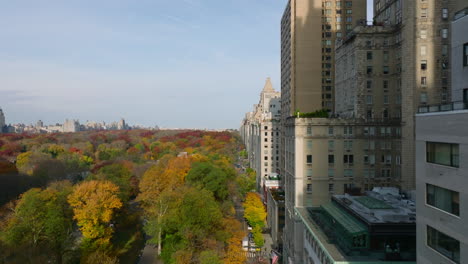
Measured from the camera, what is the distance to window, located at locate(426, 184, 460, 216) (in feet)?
49.5

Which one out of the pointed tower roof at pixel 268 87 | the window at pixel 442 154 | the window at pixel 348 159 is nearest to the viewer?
the window at pixel 442 154

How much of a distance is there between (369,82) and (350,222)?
23964 millimetres

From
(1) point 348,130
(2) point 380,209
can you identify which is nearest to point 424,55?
(1) point 348,130

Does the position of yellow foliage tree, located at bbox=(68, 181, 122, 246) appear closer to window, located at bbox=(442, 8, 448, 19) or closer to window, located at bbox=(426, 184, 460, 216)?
window, located at bbox=(426, 184, 460, 216)

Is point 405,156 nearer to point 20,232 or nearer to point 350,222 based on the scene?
point 350,222

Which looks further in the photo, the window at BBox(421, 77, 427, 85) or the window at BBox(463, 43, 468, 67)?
the window at BBox(421, 77, 427, 85)

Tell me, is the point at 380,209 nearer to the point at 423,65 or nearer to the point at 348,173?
the point at 348,173

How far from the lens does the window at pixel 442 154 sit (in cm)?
1529

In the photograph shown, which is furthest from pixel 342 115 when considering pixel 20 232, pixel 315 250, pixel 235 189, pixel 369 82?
pixel 20 232

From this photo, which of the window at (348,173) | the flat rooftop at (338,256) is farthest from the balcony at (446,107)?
the window at (348,173)

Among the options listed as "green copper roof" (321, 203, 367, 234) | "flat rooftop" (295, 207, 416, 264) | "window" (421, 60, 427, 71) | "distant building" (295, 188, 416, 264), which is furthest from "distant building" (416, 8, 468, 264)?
"window" (421, 60, 427, 71)

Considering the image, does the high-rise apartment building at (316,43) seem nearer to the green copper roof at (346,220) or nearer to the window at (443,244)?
the green copper roof at (346,220)

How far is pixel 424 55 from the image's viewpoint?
129ft

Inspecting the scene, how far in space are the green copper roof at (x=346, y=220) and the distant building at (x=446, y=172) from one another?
326 inches
